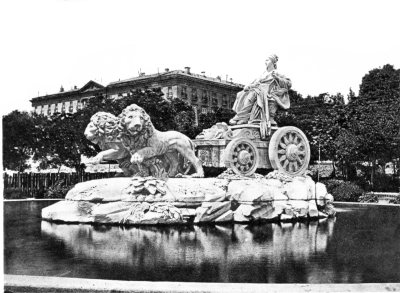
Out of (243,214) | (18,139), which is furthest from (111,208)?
(18,139)

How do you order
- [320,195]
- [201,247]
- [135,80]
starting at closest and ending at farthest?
[201,247], [320,195], [135,80]

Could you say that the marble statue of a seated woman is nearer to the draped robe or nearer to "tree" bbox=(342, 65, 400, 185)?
the draped robe

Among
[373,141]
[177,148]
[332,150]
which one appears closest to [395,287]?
[177,148]

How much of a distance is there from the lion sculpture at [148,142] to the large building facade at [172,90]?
30489mm

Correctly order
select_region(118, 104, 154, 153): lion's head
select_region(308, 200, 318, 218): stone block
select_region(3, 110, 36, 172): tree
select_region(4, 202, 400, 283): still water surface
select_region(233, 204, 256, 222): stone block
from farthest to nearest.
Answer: select_region(3, 110, 36, 172): tree, select_region(308, 200, 318, 218): stone block, select_region(118, 104, 154, 153): lion's head, select_region(233, 204, 256, 222): stone block, select_region(4, 202, 400, 283): still water surface

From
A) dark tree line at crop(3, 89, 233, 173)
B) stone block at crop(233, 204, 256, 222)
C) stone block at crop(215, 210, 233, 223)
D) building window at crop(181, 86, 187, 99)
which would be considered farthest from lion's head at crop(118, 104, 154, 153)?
building window at crop(181, 86, 187, 99)

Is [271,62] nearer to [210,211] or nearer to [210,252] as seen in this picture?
[210,211]

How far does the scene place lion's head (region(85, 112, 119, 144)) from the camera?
11.5m

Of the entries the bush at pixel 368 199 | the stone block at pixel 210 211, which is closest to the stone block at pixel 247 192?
the stone block at pixel 210 211

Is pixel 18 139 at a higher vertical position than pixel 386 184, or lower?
higher

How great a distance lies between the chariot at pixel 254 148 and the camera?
12.8 metres

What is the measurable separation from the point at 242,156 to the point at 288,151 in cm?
135

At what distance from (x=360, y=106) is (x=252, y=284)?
115 ft

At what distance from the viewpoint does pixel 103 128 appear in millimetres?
11562
